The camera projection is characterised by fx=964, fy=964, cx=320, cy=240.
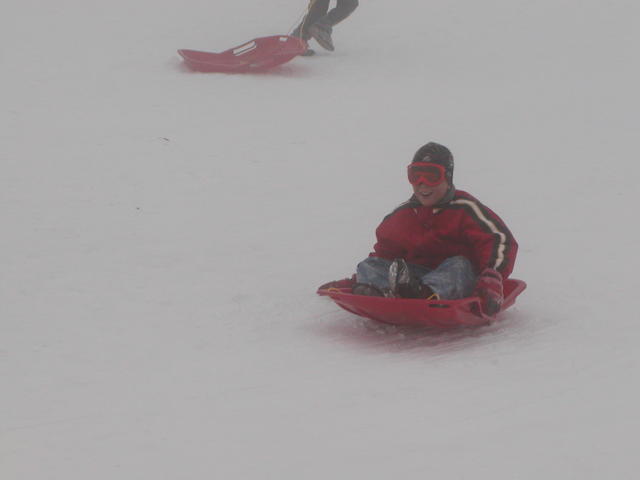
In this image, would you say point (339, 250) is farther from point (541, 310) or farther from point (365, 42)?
point (365, 42)

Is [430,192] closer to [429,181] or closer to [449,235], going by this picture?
[429,181]

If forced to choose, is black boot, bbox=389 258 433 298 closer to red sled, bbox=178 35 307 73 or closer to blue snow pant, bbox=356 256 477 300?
blue snow pant, bbox=356 256 477 300

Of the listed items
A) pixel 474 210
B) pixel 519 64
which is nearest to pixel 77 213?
pixel 474 210

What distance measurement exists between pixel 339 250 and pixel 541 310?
4.19 ft

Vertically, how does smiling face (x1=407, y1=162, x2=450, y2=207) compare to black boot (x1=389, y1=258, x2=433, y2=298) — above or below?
above

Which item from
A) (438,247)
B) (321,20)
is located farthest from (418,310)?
(321,20)

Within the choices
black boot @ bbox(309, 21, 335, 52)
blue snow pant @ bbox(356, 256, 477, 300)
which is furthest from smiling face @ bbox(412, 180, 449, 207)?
black boot @ bbox(309, 21, 335, 52)

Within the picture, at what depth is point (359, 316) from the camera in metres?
4.00

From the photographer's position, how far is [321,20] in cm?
893

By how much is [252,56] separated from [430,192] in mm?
4703

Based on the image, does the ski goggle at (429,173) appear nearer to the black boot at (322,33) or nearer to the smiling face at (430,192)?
the smiling face at (430,192)

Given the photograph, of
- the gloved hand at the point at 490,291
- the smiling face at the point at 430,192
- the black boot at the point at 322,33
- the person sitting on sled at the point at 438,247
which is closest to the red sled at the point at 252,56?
the black boot at the point at 322,33

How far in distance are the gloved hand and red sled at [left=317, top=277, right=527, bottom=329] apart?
0.10 ft

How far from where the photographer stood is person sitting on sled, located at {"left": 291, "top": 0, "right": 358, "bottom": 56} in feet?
29.1
